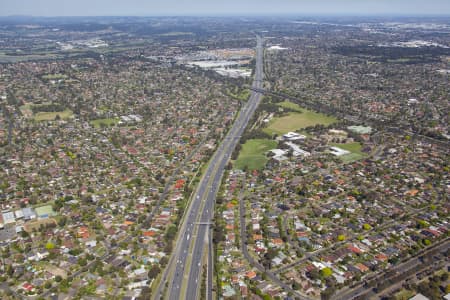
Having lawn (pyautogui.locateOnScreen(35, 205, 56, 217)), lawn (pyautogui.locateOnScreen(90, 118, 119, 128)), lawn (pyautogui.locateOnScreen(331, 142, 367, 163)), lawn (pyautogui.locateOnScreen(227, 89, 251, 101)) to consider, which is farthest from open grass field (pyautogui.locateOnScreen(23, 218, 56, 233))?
lawn (pyautogui.locateOnScreen(227, 89, 251, 101))

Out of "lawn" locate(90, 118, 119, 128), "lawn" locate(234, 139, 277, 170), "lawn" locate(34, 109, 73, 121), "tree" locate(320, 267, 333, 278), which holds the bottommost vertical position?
"tree" locate(320, 267, 333, 278)

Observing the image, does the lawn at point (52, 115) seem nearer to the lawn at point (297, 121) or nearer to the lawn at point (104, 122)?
the lawn at point (104, 122)

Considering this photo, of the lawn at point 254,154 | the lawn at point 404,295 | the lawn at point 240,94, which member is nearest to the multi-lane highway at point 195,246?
the lawn at point 254,154

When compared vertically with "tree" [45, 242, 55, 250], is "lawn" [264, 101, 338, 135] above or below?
above

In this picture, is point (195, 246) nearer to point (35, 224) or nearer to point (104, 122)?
point (35, 224)

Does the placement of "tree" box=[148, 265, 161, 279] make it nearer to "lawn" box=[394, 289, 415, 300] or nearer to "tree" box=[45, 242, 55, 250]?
"tree" box=[45, 242, 55, 250]
